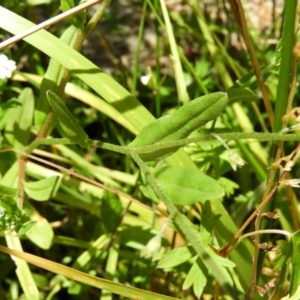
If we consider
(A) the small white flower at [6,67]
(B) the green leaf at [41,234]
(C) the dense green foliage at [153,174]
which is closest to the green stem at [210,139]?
(C) the dense green foliage at [153,174]

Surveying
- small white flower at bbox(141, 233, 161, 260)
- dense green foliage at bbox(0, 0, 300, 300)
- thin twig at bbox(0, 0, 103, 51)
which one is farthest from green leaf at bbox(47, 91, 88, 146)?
small white flower at bbox(141, 233, 161, 260)

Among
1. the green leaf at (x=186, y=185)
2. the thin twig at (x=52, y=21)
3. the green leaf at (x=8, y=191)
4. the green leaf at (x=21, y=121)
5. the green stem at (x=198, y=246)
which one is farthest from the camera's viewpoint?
the green leaf at (x=21, y=121)

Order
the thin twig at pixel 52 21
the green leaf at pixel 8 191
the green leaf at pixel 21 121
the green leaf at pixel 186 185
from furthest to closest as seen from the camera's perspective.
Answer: the green leaf at pixel 21 121 < the green leaf at pixel 8 191 < the thin twig at pixel 52 21 < the green leaf at pixel 186 185

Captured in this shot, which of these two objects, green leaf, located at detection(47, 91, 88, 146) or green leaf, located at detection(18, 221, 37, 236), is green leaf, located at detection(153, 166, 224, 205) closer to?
green leaf, located at detection(47, 91, 88, 146)

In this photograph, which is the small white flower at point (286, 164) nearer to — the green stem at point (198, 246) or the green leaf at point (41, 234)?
the green stem at point (198, 246)

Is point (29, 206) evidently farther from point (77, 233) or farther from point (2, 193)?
point (77, 233)

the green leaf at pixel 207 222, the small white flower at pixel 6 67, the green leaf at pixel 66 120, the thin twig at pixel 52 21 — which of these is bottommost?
the green leaf at pixel 207 222

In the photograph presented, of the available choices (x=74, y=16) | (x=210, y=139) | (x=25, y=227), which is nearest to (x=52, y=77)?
(x=74, y=16)
